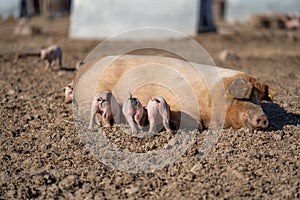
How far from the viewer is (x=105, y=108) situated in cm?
474

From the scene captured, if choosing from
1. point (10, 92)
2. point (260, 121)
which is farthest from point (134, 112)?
point (10, 92)

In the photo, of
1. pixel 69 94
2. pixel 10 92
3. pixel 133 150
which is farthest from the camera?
pixel 10 92

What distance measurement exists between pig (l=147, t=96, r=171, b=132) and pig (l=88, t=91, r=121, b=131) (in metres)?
0.38

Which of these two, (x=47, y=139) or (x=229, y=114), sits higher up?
(x=229, y=114)

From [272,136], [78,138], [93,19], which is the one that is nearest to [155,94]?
[78,138]

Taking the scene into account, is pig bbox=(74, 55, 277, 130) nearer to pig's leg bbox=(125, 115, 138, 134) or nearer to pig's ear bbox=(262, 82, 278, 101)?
pig's ear bbox=(262, 82, 278, 101)

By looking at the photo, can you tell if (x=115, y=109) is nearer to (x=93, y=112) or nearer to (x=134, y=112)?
(x=93, y=112)

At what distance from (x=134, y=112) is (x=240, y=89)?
1.00 m

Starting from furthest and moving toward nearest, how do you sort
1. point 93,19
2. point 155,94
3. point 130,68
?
point 93,19
point 130,68
point 155,94

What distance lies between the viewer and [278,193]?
12.0 feet

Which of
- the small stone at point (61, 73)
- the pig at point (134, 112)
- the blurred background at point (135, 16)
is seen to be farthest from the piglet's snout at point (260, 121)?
the blurred background at point (135, 16)

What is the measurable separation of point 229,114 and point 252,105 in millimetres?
228

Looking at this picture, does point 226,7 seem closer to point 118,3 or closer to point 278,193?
point 118,3

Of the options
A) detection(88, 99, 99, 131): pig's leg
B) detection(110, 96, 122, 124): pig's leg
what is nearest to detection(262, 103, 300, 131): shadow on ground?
detection(110, 96, 122, 124): pig's leg
